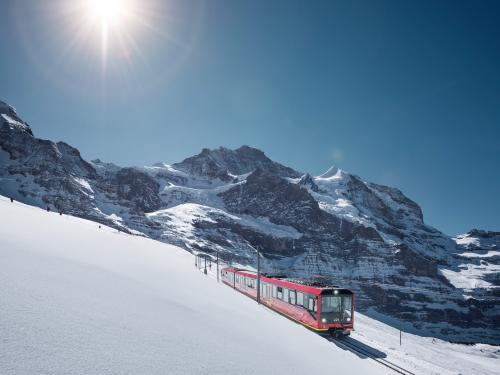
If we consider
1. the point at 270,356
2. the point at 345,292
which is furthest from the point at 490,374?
the point at 270,356

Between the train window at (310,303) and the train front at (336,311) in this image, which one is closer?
the train front at (336,311)

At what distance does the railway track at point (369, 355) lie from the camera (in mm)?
15703

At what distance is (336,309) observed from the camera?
2217 centimetres

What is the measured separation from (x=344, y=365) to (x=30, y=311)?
7.82 m

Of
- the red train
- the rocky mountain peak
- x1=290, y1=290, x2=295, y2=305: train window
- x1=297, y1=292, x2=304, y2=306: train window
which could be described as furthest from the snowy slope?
the rocky mountain peak

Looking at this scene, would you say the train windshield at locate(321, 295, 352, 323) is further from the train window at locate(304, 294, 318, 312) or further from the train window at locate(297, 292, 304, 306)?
the train window at locate(297, 292, 304, 306)

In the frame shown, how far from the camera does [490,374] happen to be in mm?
35750

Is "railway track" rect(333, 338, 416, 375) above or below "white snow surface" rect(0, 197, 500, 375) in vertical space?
below

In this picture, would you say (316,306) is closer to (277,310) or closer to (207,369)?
(277,310)

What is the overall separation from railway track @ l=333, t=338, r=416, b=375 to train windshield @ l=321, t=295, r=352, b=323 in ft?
4.40

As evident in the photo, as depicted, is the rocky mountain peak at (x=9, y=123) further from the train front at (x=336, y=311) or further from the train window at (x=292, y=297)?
the train front at (x=336, y=311)

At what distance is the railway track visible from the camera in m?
15.7

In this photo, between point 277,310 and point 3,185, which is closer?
point 277,310

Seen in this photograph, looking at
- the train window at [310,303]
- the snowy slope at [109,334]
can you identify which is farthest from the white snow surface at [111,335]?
the train window at [310,303]
